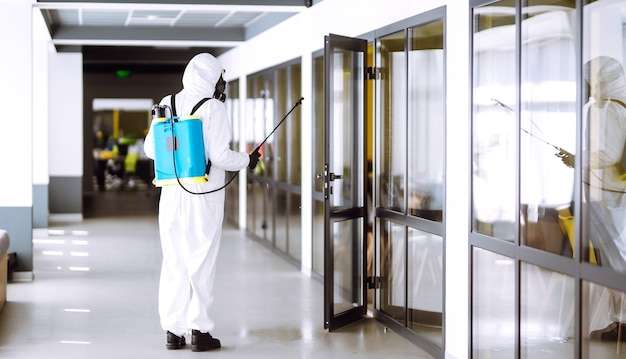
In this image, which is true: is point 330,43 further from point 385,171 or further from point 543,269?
point 543,269

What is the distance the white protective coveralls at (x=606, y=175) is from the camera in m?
3.83

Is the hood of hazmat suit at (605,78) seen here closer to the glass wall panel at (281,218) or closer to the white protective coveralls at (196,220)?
the white protective coveralls at (196,220)

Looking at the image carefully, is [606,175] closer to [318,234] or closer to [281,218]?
[318,234]

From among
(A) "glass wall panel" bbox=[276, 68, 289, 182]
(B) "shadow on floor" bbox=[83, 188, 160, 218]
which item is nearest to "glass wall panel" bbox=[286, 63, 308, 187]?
(A) "glass wall panel" bbox=[276, 68, 289, 182]

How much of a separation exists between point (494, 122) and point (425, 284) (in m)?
1.42

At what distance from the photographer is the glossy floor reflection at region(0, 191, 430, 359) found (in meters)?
5.62

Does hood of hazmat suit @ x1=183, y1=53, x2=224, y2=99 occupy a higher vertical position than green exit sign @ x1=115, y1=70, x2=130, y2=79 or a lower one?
lower

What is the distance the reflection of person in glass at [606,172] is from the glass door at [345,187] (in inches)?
89.1

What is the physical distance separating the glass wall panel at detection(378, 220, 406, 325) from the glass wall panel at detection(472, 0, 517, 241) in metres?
1.28

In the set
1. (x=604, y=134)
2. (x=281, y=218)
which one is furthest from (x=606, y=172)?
(x=281, y=218)

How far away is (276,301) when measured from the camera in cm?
727

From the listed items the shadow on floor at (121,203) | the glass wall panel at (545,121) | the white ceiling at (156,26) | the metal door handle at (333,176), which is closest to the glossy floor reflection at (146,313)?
the metal door handle at (333,176)

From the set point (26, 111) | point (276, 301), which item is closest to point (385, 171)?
point (276, 301)

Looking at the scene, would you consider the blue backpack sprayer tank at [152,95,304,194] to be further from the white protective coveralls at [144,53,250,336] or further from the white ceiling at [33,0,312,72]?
the white ceiling at [33,0,312,72]
